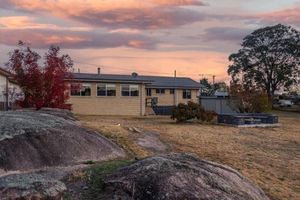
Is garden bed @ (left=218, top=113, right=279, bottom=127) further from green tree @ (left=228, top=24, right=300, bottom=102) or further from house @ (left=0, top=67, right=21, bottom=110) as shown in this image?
green tree @ (left=228, top=24, right=300, bottom=102)

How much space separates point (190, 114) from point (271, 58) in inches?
1875

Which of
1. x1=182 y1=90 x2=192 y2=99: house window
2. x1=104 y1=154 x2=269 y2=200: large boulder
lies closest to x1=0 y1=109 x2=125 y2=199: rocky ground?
x1=104 y1=154 x2=269 y2=200: large boulder

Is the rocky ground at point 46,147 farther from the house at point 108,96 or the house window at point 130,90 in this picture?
the house window at point 130,90

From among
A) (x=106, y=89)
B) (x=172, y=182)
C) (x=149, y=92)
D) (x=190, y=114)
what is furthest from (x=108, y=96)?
(x=172, y=182)

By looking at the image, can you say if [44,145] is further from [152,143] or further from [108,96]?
[108,96]

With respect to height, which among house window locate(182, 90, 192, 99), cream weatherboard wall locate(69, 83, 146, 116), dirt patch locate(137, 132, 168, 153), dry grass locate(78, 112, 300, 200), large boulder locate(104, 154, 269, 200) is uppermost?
house window locate(182, 90, 192, 99)

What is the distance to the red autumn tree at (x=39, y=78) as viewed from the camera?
987 inches

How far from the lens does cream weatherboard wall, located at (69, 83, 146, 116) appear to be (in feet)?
146

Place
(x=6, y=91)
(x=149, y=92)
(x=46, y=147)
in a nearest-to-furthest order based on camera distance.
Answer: (x=46, y=147), (x=6, y=91), (x=149, y=92)

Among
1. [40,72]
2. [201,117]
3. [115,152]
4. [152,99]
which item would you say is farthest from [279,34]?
[115,152]

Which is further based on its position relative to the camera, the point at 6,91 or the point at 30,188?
the point at 6,91

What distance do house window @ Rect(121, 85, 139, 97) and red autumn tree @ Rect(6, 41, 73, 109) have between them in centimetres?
2004

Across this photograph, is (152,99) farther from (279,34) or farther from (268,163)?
(268,163)

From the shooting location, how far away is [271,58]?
75.5 metres
